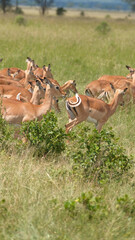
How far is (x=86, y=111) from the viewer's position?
18.8 ft

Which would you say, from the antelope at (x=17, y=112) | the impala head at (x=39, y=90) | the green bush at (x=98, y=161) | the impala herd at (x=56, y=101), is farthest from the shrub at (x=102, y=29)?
the green bush at (x=98, y=161)

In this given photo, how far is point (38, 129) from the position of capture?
180 inches

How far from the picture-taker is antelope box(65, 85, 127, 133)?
18.6 feet

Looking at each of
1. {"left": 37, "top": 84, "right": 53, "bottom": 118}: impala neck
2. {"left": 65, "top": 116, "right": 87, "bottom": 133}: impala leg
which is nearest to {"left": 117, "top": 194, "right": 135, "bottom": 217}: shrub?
{"left": 37, "top": 84, "right": 53, "bottom": 118}: impala neck

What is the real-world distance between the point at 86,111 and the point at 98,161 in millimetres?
1642

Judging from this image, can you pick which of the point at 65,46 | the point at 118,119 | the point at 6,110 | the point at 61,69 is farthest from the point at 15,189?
the point at 65,46

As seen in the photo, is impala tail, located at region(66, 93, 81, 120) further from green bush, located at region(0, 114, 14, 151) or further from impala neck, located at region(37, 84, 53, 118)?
green bush, located at region(0, 114, 14, 151)

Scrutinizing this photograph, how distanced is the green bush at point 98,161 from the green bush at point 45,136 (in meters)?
0.39

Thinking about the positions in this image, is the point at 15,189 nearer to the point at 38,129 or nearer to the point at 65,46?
the point at 38,129

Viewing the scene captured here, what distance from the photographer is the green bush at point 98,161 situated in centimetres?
404

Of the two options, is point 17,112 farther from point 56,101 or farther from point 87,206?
point 87,206

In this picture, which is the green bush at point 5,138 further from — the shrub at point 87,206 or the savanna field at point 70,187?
the shrub at point 87,206

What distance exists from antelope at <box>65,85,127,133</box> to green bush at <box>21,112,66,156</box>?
103 cm

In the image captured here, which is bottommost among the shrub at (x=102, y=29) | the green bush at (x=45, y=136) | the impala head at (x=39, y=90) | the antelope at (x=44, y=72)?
the shrub at (x=102, y=29)
